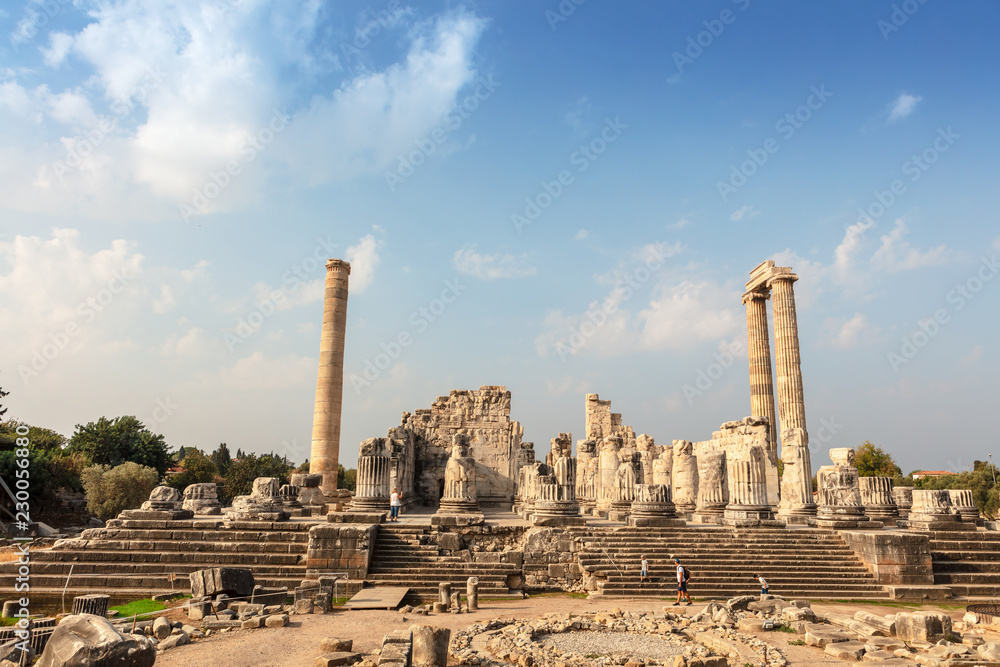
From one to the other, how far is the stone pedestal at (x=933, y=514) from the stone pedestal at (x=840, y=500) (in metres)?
0.97

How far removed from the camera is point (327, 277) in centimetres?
2686

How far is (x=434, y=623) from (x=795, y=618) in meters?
6.07

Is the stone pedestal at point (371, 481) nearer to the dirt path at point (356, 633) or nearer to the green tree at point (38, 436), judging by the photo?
the dirt path at point (356, 633)

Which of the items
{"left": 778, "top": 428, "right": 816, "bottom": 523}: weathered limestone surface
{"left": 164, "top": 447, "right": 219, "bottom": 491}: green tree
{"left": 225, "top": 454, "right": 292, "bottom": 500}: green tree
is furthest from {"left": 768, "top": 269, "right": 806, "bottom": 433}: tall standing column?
{"left": 164, "top": 447, "right": 219, "bottom": 491}: green tree

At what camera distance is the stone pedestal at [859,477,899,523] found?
18766mm

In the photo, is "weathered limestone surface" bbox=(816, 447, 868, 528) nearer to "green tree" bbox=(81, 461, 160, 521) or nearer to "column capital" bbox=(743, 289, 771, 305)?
"column capital" bbox=(743, 289, 771, 305)

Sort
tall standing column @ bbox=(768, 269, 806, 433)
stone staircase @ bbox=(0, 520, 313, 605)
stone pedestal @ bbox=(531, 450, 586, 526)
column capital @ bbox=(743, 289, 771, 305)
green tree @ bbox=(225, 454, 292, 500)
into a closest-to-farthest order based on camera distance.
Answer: stone staircase @ bbox=(0, 520, 313, 605)
stone pedestal @ bbox=(531, 450, 586, 526)
tall standing column @ bbox=(768, 269, 806, 433)
column capital @ bbox=(743, 289, 771, 305)
green tree @ bbox=(225, 454, 292, 500)

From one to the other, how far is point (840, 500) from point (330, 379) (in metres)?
19.3

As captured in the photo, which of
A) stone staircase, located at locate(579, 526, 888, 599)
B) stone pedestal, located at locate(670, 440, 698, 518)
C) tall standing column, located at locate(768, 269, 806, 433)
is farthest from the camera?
tall standing column, located at locate(768, 269, 806, 433)

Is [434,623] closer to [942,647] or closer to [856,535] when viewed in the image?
[942,647]

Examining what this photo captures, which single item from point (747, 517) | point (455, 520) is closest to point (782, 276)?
point (747, 517)

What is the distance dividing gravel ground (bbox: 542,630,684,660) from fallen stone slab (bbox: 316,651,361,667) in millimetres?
2821

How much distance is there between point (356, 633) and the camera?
9.48 m

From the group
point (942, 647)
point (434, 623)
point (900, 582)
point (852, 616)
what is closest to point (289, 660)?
point (434, 623)
